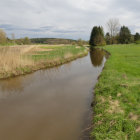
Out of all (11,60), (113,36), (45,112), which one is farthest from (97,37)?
(45,112)

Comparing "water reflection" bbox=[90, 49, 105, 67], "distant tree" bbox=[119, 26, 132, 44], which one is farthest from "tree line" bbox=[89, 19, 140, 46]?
"water reflection" bbox=[90, 49, 105, 67]

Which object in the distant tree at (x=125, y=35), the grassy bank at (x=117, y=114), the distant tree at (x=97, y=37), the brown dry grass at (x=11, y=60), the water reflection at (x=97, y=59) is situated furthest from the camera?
the distant tree at (x=125, y=35)

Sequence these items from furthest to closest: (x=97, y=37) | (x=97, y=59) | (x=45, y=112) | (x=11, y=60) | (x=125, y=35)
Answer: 1. (x=125, y=35)
2. (x=97, y=37)
3. (x=97, y=59)
4. (x=11, y=60)
5. (x=45, y=112)

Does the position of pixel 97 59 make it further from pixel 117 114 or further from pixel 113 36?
pixel 113 36

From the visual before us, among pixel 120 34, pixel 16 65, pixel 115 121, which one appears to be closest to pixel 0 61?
pixel 16 65

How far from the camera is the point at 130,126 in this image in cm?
250

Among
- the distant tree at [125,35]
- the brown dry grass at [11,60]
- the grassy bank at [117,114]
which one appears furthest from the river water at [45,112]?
the distant tree at [125,35]

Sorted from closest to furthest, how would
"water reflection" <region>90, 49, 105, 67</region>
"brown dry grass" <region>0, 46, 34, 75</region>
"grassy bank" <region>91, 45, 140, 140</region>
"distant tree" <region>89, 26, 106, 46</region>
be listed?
"grassy bank" <region>91, 45, 140, 140</region>
"brown dry grass" <region>0, 46, 34, 75</region>
"water reflection" <region>90, 49, 105, 67</region>
"distant tree" <region>89, 26, 106, 46</region>

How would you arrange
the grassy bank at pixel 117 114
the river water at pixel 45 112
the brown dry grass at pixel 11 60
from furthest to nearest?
the brown dry grass at pixel 11 60 < the river water at pixel 45 112 < the grassy bank at pixel 117 114

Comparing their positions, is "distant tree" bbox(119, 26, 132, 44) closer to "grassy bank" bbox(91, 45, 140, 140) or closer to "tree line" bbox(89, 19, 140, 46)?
"tree line" bbox(89, 19, 140, 46)

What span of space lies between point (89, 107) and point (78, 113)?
48cm

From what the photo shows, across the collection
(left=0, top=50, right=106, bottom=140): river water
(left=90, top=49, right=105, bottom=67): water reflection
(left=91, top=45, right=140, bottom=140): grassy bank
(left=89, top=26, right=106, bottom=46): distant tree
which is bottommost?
(left=0, top=50, right=106, bottom=140): river water

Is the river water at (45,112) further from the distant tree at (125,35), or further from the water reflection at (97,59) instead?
the distant tree at (125,35)

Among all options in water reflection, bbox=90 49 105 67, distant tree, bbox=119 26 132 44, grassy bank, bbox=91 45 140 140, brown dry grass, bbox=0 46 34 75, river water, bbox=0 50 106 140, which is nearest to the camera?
grassy bank, bbox=91 45 140 140
